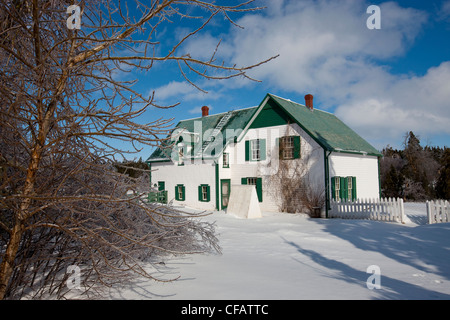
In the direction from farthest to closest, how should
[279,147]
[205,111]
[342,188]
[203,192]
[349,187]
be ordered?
[205,111] → [203,192] → [349,187] → [279,147] → [342,188]

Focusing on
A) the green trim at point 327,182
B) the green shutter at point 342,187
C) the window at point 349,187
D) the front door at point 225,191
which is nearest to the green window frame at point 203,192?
the front door at point 225,191

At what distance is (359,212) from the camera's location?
48.7 feet

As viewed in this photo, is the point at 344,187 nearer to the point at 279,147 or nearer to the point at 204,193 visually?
the point at 279,147

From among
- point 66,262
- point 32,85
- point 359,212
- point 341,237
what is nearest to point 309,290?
point 66,262

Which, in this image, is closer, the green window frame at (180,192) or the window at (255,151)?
the window at (255,151)

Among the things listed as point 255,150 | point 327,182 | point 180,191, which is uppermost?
point 255,150

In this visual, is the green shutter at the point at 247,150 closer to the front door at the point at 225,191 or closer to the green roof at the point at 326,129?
the front door at the point at 225,191

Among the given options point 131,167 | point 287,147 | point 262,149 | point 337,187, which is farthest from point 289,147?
point 131,167

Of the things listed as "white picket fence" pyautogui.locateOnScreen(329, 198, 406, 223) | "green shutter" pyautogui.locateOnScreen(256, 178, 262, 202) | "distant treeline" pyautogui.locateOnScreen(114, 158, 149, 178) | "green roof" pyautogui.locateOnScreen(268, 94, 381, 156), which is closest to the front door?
"green shutter" pyautogui.locateOnScreen(256, 178, 262, 202)

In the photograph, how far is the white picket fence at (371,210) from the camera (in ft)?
45.3

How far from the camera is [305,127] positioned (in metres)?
16.7

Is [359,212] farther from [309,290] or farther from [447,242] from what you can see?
[309,290]

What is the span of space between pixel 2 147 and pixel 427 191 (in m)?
29.3

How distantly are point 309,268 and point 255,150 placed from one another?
514 inches
